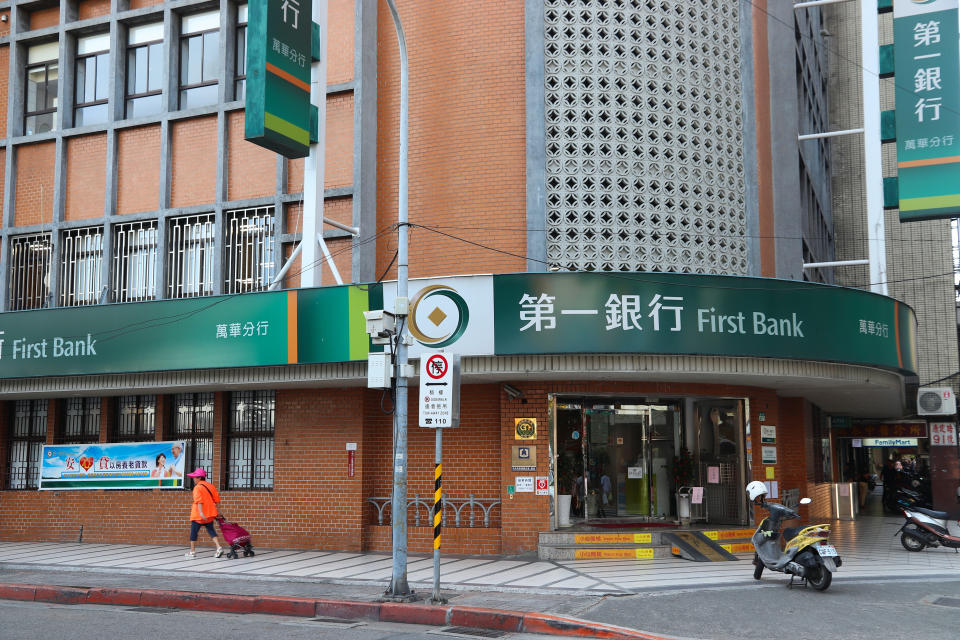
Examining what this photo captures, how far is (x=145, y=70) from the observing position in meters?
20.8

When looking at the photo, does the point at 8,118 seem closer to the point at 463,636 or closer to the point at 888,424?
the point at 463,636

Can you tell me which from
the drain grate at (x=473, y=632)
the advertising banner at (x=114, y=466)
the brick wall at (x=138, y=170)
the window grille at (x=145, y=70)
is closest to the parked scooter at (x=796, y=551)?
the drain grate at (x=473, y=632)

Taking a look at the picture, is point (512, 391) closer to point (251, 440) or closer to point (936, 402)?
point (251, 440)

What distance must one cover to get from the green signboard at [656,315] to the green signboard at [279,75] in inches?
183

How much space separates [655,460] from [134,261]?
11.9m

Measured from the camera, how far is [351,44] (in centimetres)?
1844

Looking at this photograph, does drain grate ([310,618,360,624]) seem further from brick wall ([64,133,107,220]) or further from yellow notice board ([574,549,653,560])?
brick wall ([64,133,107,220])

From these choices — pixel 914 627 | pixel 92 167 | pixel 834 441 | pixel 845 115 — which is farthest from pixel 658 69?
pixel 845 115

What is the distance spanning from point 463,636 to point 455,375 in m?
3.23

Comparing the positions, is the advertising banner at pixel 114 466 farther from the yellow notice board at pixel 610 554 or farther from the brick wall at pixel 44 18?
the brick wall at pixel 44 18

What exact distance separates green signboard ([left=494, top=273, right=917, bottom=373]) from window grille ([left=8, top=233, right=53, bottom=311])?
1166 cm

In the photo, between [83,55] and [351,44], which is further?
[83,55]

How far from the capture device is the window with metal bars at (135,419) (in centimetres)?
1995

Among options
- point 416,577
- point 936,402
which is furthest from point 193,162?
point 936,402
